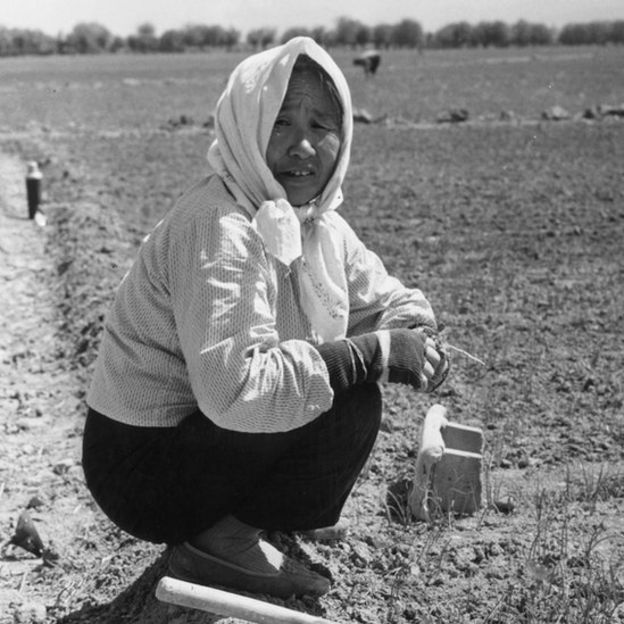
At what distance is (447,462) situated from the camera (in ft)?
10.6

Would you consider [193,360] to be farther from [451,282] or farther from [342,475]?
[451,282]

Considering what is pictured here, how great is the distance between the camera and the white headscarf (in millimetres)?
2475

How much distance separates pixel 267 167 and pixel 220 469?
0.78 m

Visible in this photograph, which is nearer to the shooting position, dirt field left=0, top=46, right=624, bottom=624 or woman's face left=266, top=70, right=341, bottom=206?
woman's face left=266, top=70, right=341, bottom=206

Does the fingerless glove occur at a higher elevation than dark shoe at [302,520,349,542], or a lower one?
higher

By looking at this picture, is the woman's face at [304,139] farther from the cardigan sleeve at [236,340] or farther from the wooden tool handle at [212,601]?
the wooden tool handle at [212,601]

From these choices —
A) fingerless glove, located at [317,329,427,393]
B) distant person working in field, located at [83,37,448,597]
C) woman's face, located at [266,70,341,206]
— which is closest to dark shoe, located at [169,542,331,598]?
distant person working in field, located at [83,37,448,597]

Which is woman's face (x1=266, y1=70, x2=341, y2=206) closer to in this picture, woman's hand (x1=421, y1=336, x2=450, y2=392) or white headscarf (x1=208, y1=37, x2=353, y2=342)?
white headscarf (x1=208, y1=37, x2=353, y2=342)

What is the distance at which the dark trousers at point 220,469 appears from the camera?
8.21 ft

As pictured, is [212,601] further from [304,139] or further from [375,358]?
[304,139]

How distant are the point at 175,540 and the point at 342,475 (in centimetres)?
48

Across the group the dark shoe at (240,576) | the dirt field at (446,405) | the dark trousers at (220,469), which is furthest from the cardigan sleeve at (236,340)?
the dirt field at (446,405)

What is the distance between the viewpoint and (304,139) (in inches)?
105

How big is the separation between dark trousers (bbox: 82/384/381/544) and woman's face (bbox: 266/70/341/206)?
59cm
